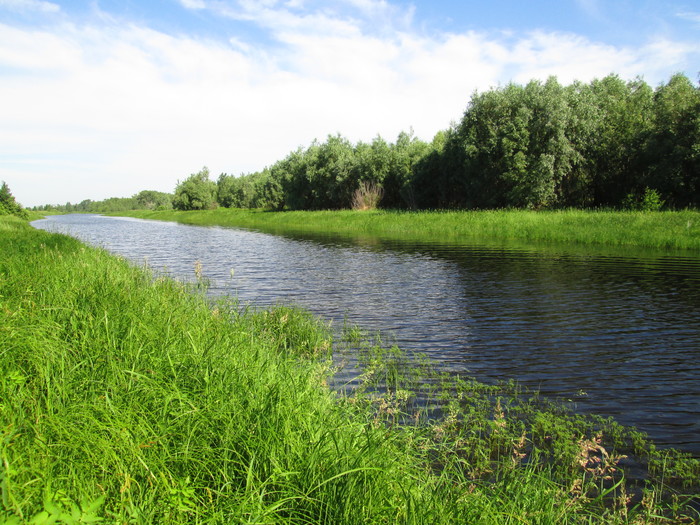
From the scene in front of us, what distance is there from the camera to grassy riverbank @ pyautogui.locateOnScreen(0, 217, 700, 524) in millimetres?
3551

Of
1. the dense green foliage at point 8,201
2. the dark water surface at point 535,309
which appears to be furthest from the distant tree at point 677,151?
the dense green foliage at point 8,201

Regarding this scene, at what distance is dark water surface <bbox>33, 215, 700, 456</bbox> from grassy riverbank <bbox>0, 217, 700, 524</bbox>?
164 centimetres

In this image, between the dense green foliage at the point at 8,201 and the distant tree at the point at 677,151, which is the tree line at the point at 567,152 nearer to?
the distant tree at the point at 677,151

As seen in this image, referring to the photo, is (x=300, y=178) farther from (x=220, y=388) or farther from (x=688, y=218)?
(x=220, y=388)

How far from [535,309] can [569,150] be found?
31816mm

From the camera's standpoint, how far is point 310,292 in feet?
56.0

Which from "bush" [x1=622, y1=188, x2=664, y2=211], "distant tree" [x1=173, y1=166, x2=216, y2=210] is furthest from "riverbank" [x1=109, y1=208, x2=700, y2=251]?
"distant tree" [x1=173, y1=166, x2=216, y2=210]

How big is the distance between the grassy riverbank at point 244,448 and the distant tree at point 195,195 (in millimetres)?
117307

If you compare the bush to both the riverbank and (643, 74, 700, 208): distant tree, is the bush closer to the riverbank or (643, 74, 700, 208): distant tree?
(643, 74, 700, 208): distant tree

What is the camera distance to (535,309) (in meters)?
14.4

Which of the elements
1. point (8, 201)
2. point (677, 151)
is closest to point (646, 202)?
point (677, 151)

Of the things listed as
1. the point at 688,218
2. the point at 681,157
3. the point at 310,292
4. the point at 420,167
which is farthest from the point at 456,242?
the point at 420,167

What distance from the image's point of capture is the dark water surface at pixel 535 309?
850 centimetres

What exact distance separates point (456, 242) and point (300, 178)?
48411 mm
